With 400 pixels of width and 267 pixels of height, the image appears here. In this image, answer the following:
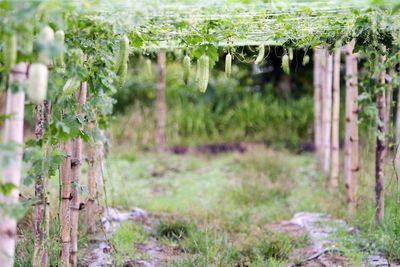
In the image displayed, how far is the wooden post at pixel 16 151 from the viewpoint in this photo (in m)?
2.85

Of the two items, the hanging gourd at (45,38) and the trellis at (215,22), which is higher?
the trellis at (215,22)

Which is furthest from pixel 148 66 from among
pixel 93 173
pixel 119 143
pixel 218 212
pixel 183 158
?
pixel 119 143

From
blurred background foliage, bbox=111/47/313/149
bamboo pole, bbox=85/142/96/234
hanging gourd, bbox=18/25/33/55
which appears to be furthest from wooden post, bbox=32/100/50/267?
blurred background foliage, bbox=111/47/313/149

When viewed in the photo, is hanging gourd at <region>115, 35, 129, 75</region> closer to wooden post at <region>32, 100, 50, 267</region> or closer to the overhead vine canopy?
the overhead vine canopy

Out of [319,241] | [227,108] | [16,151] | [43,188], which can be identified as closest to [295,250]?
[319,241]

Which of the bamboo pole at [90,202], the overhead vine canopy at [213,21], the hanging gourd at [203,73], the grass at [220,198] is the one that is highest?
the overhead vine canopy at [213,21]

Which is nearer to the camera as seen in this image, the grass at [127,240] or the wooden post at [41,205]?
the wooden post at [41,205]

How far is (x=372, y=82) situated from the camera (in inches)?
232

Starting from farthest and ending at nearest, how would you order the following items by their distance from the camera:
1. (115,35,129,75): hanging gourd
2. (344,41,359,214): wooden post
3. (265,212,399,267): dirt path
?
(344,41,359,214): wooden post → (265,212,399,267): dirt path → (115,35,129,75): hanging gourd

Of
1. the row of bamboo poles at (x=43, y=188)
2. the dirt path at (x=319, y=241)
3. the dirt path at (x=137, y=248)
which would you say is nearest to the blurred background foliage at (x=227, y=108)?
the dirt path at (x=319, y=241)

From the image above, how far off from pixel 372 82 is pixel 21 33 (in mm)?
3969

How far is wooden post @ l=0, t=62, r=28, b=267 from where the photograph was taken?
2.85 metres

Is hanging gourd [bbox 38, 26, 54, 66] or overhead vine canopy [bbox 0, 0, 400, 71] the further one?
overhead vine canopy [bbox 0, 0, 400, 71]

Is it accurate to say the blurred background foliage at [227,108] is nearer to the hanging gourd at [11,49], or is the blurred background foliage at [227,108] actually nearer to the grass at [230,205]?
the grass at [230,205]
